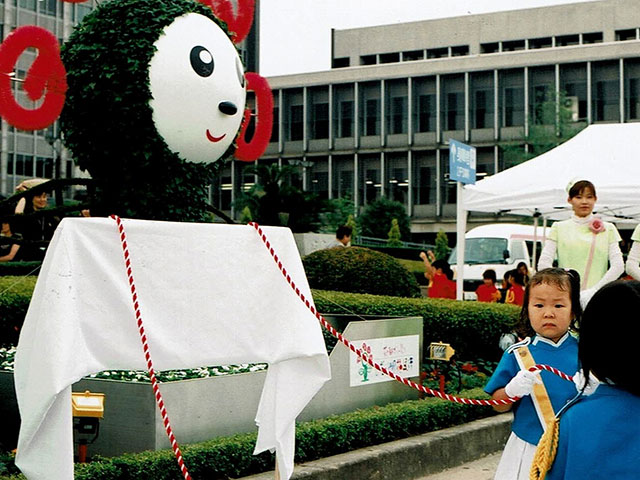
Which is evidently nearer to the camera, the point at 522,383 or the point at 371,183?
A: the point at 522,383

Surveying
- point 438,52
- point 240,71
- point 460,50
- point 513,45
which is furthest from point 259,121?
point 438,52

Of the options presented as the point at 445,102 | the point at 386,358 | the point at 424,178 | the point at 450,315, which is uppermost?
the point at 445,102

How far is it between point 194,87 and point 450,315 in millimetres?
4261

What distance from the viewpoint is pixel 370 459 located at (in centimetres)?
574

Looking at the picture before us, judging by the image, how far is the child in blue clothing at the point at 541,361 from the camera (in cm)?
380

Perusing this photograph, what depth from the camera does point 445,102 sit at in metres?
54.7

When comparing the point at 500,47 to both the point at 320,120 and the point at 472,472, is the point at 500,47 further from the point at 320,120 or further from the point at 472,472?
the point at 472,472

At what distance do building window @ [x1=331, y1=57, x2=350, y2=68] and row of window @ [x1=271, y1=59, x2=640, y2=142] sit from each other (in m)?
9.48

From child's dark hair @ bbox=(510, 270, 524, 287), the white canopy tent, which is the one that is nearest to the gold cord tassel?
the white canopy tent

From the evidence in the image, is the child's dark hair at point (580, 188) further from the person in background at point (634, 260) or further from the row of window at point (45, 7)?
the row of window at point (45, 7)

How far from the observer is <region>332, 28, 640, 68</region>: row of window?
192 feet

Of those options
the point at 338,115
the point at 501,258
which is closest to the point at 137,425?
the point at 501,258

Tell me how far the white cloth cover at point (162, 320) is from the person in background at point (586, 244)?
3.14 m

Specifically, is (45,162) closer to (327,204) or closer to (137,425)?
(327,204)
